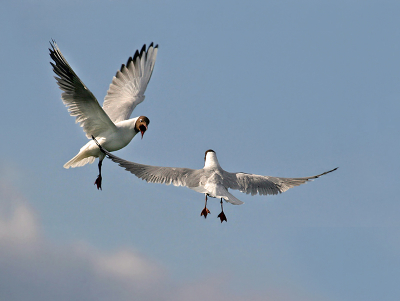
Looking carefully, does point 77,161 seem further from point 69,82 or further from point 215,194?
point 215,194

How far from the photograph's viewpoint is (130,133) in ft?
44.8

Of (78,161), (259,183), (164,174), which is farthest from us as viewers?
(78,161)

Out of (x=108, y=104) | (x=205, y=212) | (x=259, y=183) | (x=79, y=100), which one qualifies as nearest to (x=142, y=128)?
(x=79, y=100)

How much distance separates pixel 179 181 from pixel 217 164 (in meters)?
1.08

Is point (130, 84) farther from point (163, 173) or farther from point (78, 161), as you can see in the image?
point (163, 173)

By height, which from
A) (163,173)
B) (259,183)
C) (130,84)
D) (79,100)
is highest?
(130,84)

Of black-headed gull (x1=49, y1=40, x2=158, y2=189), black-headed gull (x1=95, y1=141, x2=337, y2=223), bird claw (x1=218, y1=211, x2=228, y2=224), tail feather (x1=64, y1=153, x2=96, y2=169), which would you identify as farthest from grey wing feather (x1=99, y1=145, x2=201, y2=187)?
tail feather (x1=64, y1=153, x2=96, y2=169)

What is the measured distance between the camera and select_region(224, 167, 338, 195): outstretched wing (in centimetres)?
1220

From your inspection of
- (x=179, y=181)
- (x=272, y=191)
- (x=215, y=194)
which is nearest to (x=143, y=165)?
(x=179, y=181)

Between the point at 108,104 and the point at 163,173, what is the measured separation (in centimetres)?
421

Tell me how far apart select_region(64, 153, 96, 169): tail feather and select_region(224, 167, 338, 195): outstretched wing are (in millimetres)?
4052

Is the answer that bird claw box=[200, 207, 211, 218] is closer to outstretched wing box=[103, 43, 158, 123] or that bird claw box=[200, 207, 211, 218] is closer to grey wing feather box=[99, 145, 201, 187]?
grey wing feather box=[99, 145, 201, 187]

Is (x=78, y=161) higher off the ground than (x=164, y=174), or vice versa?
(x=78, y=161)

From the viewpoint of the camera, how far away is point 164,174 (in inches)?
476
